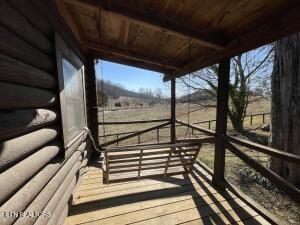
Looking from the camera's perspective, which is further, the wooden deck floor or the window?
the wooden deck floor

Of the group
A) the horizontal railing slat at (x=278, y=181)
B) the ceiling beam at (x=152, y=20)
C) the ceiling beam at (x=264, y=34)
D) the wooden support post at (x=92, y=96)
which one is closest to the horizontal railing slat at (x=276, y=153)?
the horizontal railing slat at (x=278, y=181)

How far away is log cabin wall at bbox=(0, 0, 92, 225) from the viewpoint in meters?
1.21

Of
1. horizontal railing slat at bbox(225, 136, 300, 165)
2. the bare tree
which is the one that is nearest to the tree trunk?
horizontal railing slat at bbox(225, 136, 300, 165)

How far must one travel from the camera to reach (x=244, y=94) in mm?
10766

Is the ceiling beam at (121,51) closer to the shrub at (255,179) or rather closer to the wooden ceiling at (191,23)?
the wooden ceiling at (191,23)

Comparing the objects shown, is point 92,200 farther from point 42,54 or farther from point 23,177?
point 42,54

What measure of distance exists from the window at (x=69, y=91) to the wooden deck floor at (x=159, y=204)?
0.93m

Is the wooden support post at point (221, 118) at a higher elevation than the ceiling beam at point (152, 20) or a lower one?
lower

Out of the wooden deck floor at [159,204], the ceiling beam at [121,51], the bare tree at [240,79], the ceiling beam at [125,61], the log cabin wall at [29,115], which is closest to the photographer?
the log cabin wall at [29,115]

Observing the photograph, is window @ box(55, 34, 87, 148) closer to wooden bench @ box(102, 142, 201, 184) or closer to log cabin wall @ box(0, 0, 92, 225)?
log cabin wall @ box(0, 0, 92, 225)

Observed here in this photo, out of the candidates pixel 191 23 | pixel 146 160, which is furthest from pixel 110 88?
pixel 191 23

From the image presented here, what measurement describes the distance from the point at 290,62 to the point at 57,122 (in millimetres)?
4066

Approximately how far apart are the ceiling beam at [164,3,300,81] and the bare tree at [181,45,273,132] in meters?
7.07

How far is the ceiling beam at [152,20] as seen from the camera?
7.00ft
